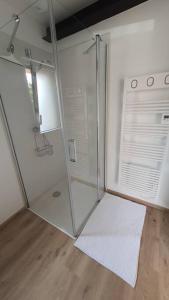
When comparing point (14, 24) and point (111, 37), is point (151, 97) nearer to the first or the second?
point (111, 37)

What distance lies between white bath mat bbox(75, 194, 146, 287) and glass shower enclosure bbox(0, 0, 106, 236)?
147mm

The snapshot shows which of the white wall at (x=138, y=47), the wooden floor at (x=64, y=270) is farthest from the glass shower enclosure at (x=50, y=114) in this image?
the wooden floor at (x=64, y=270)

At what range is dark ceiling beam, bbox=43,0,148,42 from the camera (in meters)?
1.32

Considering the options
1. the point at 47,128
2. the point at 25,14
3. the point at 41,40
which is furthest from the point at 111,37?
the point at 47,128

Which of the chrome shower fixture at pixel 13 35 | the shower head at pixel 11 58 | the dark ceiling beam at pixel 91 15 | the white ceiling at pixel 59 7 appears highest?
the white ceiling at pixel 59 7

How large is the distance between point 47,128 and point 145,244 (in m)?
1.90

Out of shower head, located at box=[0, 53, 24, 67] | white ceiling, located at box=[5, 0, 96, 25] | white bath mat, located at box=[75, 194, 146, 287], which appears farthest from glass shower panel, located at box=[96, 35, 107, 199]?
shower head, located at box=[0, 53, 24, 67]

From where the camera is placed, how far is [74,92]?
66.0 inches

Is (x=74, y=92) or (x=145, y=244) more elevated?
(x=74, y=92)

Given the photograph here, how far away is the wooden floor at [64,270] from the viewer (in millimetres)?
1087

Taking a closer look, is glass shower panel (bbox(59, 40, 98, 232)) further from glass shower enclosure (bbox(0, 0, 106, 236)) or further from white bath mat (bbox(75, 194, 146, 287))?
white bath mat (bbox(75, 194, 146, 287))

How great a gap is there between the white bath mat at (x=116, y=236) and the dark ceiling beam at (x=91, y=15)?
2.07 meters

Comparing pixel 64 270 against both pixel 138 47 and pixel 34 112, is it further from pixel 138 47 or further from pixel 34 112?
pixel 138 47

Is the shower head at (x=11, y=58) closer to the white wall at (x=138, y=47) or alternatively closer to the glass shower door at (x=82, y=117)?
the glass shower door at (x=82, y=117)
